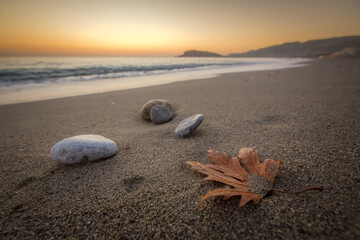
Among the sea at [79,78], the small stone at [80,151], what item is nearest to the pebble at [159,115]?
the small stone at [80,151]

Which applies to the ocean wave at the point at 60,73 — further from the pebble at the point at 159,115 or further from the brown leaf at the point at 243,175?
the brown leaf at the point at 243,175

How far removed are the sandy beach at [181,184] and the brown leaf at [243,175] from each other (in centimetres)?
6

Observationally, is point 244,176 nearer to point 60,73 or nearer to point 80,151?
point 80,151

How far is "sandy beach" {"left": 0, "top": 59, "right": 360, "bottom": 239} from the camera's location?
0.76 metres

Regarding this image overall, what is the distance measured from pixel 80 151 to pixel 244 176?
1324 mm

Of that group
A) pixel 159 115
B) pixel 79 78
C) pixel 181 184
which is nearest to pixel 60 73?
pixel 79 78

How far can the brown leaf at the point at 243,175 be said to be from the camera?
846 millimetres

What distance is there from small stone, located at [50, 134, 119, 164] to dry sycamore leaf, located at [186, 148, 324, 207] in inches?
34.7

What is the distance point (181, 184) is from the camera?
110 centimetres

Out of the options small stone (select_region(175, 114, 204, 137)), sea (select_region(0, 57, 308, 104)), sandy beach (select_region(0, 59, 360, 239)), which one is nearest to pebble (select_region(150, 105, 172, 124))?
sandy beach (select_region(0, 59, 360, 239))

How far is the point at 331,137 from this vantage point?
1.45 meters

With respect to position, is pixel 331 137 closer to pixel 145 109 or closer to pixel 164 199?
pixel 164 199

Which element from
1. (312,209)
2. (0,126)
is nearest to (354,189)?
(312,209)

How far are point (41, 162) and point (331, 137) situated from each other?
2.62 meters
